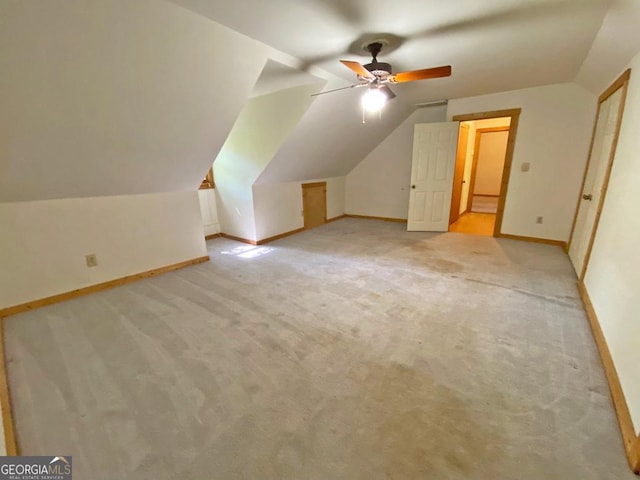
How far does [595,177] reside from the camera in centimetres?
312

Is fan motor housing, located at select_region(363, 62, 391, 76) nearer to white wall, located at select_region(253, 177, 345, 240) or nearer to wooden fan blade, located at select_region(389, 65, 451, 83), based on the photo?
wooden fan blade, located at select_region(389, 65, 451, 83)

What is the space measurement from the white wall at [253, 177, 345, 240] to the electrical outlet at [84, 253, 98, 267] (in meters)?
2.16

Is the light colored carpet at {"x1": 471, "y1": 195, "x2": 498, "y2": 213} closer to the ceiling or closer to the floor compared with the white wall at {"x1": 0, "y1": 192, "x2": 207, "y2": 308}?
closer to the floor

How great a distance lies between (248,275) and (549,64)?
4.22 m

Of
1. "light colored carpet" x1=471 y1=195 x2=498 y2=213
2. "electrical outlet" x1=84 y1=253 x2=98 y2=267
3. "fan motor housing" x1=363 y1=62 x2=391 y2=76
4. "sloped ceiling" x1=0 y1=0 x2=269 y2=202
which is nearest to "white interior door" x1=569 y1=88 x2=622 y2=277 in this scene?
"fan motor housing" x1=363 y1=62 x2=391 y2=76

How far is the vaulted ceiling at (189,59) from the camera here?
1713 millimetres

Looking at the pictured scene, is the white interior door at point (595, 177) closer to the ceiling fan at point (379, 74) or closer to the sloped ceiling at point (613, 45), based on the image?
the sloped ceiling at point (613, 45)

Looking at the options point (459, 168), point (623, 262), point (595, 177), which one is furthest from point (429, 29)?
point (459, 168)

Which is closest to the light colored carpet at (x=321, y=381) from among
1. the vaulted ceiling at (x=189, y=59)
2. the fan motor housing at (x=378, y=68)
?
the vaulted ceiling at (x=189, y=59)

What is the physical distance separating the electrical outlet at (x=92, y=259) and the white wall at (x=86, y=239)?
1.6 inches

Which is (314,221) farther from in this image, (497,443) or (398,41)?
(497,443)

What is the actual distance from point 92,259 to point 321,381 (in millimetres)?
2944

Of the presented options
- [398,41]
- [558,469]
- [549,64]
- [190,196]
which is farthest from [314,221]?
[558,469]

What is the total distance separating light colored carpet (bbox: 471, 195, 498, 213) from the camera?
22.9ft
